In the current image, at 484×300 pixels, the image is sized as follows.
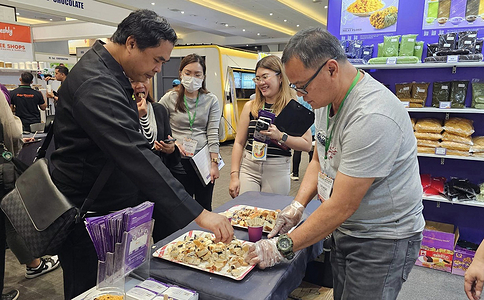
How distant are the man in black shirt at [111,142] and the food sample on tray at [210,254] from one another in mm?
122

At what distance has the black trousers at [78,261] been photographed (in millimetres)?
1196

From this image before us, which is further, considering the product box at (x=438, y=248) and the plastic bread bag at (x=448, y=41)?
the product box at (x=438, y=248)

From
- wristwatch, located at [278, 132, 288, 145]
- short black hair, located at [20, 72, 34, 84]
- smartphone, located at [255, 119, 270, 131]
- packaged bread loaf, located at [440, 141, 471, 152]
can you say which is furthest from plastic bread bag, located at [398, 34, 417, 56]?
short black hair, located at [20, 72, 34, 84]

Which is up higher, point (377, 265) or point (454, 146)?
point (454, 146)

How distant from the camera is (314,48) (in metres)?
1.10

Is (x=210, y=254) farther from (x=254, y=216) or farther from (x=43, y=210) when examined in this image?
(x=43, y=210)

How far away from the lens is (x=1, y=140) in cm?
207

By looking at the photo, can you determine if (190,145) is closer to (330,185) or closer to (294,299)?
(294,299)

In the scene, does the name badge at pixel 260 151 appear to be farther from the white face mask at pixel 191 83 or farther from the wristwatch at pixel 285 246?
the wristwatch at pixel 285 246

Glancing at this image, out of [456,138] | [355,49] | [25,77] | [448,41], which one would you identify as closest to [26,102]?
[25,77]

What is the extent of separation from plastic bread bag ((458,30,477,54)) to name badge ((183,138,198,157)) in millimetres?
2361

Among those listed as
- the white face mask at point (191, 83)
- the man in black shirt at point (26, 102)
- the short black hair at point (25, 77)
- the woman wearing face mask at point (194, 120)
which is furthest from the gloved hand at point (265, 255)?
the short black hair at point (25, 77)

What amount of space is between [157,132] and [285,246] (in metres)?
1.37

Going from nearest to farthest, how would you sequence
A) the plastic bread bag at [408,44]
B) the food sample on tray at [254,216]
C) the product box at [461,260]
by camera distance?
the food sample on tray at [254,216]
the product box at [461,260]
the plastic bread bag at [408,44]
